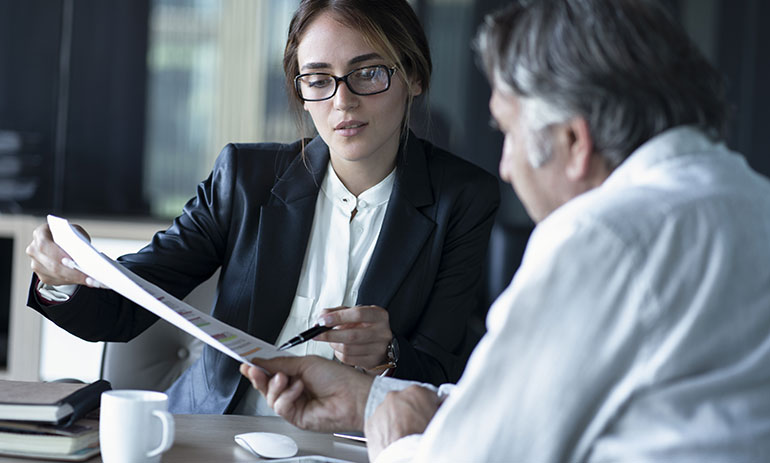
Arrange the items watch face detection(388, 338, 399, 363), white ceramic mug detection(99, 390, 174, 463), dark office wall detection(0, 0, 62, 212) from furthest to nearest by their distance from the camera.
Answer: dark office wall detection(0, 0, 62, 212) → watch face detection(388, 338, 399, 363) → white ceramic mug detection(99, 390, 174, 463)

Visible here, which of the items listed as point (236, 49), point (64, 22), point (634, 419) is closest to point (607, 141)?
point (634, 419)

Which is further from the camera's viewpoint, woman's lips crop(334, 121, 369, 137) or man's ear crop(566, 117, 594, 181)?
woman's lips crop(334, 121, 369, 137)

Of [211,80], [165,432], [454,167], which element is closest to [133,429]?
[165,432]

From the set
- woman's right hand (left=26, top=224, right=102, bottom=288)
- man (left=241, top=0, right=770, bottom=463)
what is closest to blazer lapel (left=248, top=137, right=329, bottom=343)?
woman's right hand (left=26, top=224, right=102, bottom=288)

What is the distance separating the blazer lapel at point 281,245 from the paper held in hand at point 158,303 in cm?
42

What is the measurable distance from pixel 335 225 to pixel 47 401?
80 cm

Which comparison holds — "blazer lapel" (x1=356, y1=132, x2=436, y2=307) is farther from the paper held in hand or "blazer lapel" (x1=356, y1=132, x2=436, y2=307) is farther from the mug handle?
the mug handle

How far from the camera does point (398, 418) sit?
1.00m

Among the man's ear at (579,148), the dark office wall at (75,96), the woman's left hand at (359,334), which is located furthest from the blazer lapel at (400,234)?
the dark office wall at (75,96)

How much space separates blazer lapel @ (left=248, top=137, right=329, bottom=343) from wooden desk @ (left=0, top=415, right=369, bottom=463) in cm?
34

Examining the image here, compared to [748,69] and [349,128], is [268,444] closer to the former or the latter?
[349,128]

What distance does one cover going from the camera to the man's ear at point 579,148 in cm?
81

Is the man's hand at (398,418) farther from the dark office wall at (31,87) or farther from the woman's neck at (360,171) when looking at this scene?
the dark office wall at (31,87)

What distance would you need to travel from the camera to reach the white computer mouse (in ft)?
3.48
